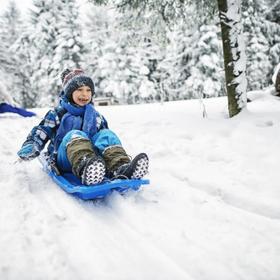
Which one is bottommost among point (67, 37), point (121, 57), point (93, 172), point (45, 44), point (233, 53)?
point (93, 172)

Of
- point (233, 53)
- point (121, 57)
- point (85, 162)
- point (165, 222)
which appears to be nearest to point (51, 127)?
point (85, 162)

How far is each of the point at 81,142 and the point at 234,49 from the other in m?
3.57

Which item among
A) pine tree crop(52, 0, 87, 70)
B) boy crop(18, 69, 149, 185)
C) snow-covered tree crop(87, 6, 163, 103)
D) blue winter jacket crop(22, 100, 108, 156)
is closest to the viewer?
boy crop(18, 69, 149, 185)

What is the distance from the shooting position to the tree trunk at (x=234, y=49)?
5.20 m

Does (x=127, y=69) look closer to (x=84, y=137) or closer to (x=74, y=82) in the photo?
(x=74, y=82)

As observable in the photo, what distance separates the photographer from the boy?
103 inches

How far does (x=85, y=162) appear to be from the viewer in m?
2.56

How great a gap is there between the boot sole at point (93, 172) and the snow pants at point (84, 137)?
0.52 meters

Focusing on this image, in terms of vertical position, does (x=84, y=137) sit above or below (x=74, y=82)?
below

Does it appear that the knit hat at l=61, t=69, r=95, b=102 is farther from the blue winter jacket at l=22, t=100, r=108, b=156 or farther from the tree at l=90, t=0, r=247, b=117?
the tree at l=90, t=0, r=247, b=117

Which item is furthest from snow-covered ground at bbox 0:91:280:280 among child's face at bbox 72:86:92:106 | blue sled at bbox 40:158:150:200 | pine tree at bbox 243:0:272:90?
pine tree at bbox 243:0:272:90

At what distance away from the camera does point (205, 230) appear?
7.15 feet

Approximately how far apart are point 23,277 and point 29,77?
2481 cm

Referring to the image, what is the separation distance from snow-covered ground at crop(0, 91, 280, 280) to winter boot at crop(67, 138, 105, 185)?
10.4 inches
